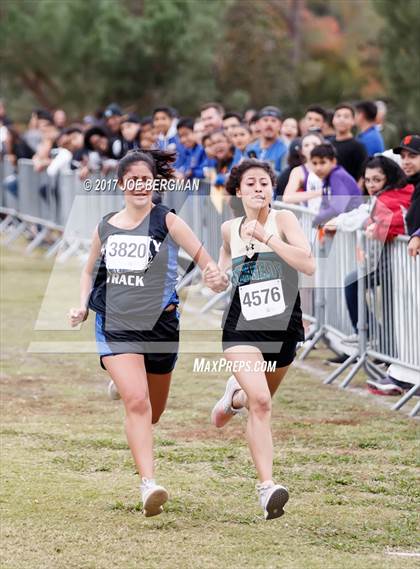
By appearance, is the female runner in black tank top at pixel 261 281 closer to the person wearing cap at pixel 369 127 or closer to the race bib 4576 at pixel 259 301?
the race bib 4576 at pixel 259 301

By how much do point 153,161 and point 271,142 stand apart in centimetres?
639

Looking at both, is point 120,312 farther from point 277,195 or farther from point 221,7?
point 221,7

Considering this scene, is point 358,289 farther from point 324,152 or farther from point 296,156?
point 296,156

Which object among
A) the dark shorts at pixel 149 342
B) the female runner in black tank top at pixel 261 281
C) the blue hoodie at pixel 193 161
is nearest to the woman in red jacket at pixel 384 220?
the female runner in black tank top at pixel 261 281

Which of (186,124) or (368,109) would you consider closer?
(368,109)

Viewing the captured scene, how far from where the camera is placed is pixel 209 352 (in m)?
12.0

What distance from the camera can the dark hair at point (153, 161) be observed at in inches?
279

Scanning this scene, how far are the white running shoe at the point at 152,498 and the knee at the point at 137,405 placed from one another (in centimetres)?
37

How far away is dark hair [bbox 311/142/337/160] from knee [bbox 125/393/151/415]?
15.6 ft

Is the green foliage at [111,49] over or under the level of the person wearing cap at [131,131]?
over

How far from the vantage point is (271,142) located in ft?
44.1

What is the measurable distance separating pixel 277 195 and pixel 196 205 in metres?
2.24

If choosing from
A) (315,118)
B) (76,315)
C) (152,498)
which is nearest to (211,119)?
(315,118)

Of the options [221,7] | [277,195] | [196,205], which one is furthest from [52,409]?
[221,7]
